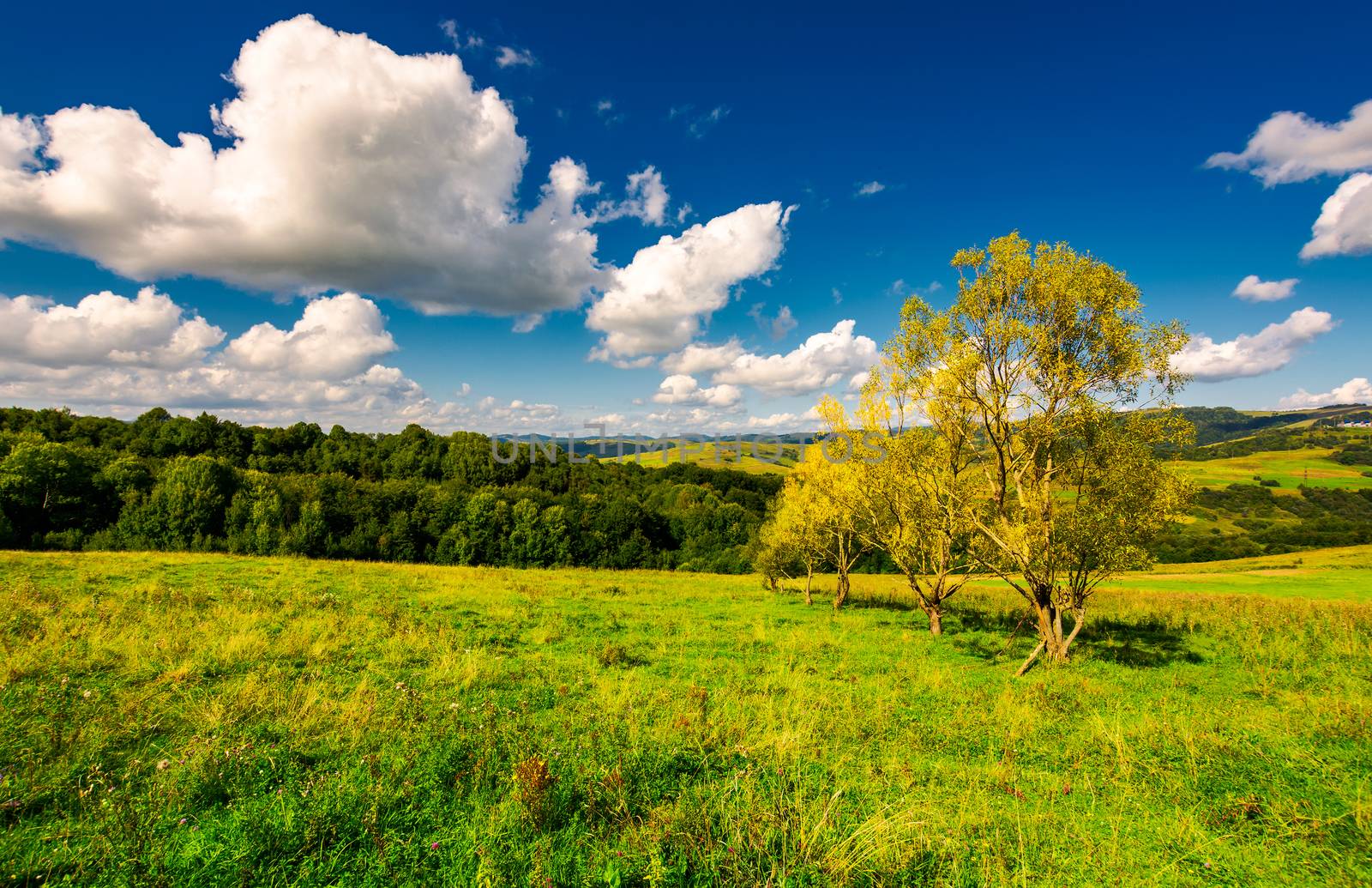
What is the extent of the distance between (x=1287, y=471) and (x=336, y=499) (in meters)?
228

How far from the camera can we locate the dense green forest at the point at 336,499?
4800 cm

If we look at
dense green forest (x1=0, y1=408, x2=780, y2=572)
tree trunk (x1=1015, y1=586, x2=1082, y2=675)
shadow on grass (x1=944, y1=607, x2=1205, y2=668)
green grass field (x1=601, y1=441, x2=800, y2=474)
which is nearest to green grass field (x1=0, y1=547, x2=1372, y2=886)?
shadow on grass (x1=944, y1=607, x2=1205, y2=668)

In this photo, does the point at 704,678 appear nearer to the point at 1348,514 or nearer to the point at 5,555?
the point at 5,555

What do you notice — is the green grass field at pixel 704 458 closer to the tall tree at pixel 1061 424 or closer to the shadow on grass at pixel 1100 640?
the shadow on grass at pixel 1100 640

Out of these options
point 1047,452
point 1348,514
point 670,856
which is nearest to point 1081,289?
point 1047,452

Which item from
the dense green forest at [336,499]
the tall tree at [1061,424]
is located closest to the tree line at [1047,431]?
the tall tree at [1061,424]

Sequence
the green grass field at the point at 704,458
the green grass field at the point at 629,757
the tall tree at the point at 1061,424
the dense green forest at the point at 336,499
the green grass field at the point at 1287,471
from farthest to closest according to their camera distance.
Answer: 1. the green grass field at the point at 704,458
2. the green grass field at the point at 1287,471
3. the dense green forest at the point at 336,499
4. the tall tree at the point at 1061,424
5. the green grass field at the point at 629,757

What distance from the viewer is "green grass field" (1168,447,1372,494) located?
125 m

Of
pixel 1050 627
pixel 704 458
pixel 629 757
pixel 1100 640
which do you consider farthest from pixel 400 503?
pixel 704 458

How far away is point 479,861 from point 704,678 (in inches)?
340

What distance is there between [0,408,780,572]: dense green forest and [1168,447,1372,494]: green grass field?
397ft

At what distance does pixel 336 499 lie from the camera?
64438 mm

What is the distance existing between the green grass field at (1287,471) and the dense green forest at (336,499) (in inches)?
4763

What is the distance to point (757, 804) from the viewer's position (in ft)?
18.2
